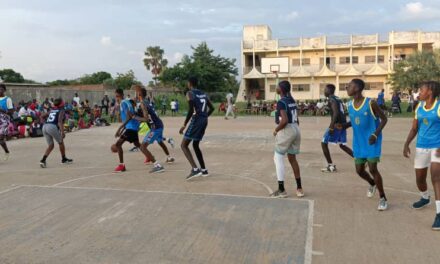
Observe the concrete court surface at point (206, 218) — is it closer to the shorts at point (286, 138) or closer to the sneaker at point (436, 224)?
the sneaker at point (436, 224)

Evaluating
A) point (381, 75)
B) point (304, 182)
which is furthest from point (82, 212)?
point (381, 75)

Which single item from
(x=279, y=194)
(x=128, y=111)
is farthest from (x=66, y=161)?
(x=279, y=194)

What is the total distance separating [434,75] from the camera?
42469 millimetres

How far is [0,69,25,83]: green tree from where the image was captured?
223 feet

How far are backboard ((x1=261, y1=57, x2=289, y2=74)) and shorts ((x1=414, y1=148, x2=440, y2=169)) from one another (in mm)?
40520

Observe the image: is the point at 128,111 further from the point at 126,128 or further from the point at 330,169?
the point at 330,169

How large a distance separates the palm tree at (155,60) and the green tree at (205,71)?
21799mm

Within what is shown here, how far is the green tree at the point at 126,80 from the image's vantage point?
2640 inches

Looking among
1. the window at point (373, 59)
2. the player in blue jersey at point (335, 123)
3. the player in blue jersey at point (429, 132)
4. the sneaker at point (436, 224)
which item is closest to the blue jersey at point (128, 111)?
the player in blue jersey at point (335, 123)

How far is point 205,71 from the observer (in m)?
56.8

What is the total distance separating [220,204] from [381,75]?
53582 millimetres

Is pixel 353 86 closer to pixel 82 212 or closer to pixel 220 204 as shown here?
pixel 220 204

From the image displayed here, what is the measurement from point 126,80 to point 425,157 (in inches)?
2559

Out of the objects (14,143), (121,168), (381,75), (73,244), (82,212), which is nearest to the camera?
(73,244)
